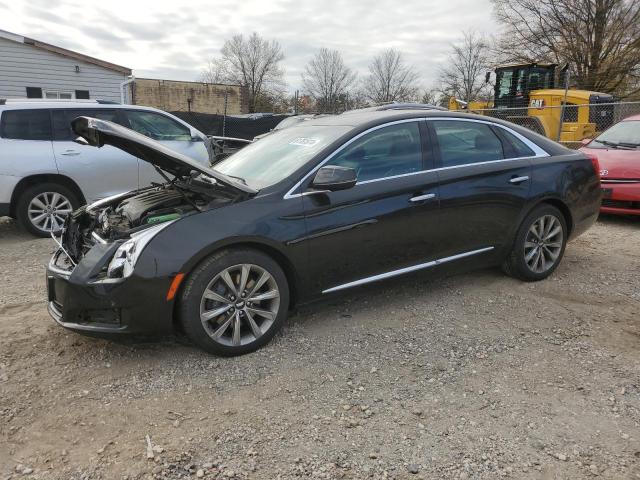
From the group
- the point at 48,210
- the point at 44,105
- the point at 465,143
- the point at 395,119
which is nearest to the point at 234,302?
the point at 395,119

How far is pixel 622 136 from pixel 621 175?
1.31 meters

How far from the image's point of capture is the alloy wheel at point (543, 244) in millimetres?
4680

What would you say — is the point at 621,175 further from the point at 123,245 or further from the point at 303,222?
the point at 123,245

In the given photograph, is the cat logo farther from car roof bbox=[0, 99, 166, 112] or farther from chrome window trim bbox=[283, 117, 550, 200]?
car roof bbox=[0, 99, 166, 112]

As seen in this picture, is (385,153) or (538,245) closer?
(385,153)

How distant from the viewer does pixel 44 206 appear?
22.2 feet

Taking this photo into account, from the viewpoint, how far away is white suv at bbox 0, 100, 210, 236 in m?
6.57

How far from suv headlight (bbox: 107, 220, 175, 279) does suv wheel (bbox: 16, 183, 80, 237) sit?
4.04 metres

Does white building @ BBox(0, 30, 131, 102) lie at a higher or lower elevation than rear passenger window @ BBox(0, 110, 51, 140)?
higher

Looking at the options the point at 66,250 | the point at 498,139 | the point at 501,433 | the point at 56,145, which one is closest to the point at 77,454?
the point at 66,250

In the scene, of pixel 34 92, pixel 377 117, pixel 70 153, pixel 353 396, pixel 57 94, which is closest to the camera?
pixel 353 396

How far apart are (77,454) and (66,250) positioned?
1.65m


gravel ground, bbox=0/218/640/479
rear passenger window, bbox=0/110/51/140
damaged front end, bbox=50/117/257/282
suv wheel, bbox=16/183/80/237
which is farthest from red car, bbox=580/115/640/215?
rear passenger window, bbox=0/110/51/140

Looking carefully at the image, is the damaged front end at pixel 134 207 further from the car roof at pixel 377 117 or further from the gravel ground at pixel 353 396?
the car roof at pixel 377 117
